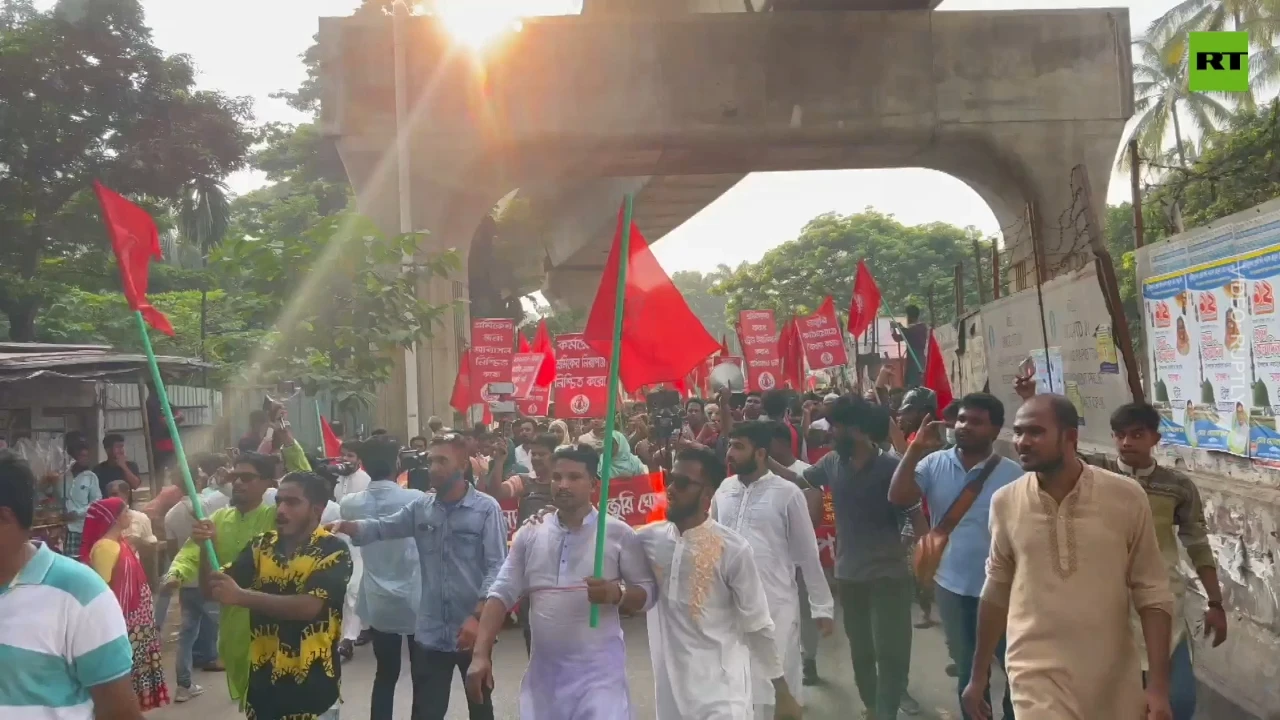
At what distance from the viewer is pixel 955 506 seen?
5113mm

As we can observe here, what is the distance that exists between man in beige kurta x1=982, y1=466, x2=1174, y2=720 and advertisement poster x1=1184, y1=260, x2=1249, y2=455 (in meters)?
2.92

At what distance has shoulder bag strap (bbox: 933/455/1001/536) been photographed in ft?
16.6

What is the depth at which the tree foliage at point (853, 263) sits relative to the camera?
4469 cm

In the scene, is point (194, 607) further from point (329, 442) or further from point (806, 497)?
point (806, 497)

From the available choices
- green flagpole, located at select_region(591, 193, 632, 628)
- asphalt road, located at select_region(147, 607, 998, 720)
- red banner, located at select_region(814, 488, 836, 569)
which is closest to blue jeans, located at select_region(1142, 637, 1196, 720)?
asphalt road, located at select_region(147, 607, 998, 720)

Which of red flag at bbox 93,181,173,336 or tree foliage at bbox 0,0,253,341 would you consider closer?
red flag at bbox 93,181,173,336

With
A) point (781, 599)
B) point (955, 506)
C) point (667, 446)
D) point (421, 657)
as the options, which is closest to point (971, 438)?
point (955, 506)

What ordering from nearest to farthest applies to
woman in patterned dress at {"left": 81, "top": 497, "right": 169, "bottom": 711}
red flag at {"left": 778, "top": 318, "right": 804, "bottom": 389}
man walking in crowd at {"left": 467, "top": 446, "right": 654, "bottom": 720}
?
1. man walking in crowd at {"left": 467, "top": 446, "right": 654, "bottom": 720}
2. woman in patterned dress at {"left": 81, "top": 497, "right": 169, "bottom": 711}
3. red flag at {"left": 778, "top": 318, "right": 804, "bottom": 389}

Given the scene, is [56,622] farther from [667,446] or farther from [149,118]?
[149,118]

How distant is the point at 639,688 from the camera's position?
23.8 ft

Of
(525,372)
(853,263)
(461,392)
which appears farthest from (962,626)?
(853,263)

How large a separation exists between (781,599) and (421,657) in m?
1.84

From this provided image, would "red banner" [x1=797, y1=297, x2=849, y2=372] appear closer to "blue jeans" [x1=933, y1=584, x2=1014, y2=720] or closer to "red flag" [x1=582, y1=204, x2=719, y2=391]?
"blue jeans" [x1=933, y1=584, x2=1014, y2=720]

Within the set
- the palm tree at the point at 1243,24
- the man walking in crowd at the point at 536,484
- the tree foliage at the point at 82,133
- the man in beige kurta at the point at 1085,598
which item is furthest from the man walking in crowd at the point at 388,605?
the palm tree at the point at 1243,24
